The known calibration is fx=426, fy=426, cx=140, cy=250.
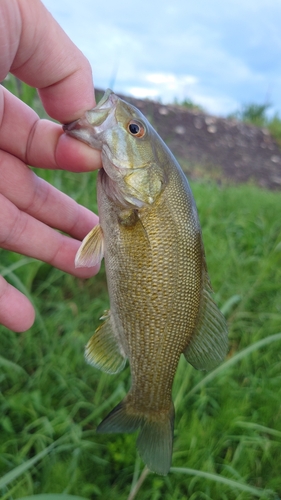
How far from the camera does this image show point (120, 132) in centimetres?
129

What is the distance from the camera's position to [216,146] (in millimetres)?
6910

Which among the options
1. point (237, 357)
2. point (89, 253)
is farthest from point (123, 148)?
point (237, 357)

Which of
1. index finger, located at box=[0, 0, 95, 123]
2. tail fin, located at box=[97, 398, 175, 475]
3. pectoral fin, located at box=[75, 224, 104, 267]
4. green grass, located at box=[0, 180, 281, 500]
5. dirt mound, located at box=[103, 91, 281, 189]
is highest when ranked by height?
index finger, located at box=[0, 0, 95, 123]

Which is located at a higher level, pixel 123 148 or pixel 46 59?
pixel 46 59

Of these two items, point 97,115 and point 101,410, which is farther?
point 101,410

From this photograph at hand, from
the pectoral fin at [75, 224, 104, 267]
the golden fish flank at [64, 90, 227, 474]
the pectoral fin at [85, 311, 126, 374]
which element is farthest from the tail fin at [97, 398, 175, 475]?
the pectoral fin at [75, 224, 104, 267]

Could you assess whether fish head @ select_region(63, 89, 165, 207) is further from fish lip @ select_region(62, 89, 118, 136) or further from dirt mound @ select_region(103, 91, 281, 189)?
dirt mound @ select_region(103, 91, 281, 189)

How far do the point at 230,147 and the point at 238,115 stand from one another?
174cm

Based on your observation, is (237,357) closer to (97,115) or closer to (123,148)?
(123,148)

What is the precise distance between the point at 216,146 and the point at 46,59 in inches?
234

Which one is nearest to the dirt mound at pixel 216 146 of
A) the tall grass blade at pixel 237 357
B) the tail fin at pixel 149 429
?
the tall grass blade at pixel 237 357

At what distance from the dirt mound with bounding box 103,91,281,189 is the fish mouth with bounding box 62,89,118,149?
13.7 ft

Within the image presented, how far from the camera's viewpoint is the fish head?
1.28 m

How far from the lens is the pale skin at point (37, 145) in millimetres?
1228
